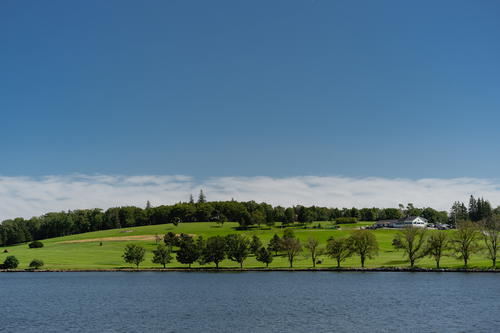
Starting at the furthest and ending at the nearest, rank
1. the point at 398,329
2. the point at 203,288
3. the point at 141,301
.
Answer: the point at 203,288, the point at 141,301, the point at 398,329

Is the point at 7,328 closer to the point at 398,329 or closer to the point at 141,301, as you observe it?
the point at 141,301

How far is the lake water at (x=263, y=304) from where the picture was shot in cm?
5053

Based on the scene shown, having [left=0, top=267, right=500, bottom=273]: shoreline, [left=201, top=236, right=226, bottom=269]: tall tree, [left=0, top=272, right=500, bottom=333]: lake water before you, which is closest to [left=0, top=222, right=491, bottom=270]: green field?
[left=0, top=267, right=500, bottom=273]: shoreline

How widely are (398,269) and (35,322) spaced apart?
273ft

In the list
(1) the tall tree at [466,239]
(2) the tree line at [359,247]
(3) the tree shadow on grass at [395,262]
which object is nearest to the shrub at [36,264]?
(2) the tree line at [359,247]

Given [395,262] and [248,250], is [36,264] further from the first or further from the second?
[395,262]

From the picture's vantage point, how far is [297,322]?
51812mm

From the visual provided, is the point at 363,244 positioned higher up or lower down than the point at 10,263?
higher up

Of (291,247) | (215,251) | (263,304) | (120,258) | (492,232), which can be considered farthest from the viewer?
(120,258)

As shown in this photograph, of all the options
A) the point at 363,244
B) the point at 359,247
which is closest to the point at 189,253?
the point at 359,247

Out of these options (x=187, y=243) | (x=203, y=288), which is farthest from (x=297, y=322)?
(x=187, y=243)

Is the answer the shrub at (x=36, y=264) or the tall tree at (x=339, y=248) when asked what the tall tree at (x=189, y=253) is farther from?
the shrub at (x=36, y=264)

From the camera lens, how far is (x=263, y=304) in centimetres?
6562

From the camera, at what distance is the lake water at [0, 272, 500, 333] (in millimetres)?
50531
